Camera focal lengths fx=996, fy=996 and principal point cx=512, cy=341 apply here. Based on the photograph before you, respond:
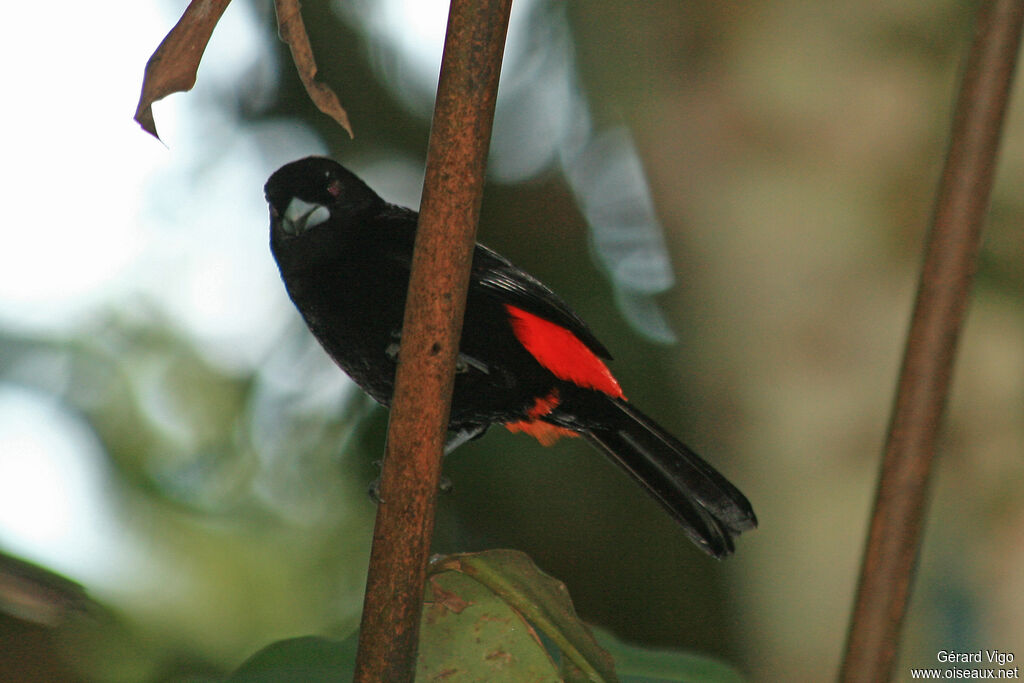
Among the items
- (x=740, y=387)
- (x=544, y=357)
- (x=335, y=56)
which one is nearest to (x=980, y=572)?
(x=740, y=387)

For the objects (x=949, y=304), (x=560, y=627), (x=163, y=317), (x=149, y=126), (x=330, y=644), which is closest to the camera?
(x=949, y=304)

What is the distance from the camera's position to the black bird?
234 centimetres

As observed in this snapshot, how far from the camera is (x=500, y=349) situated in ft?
7.77

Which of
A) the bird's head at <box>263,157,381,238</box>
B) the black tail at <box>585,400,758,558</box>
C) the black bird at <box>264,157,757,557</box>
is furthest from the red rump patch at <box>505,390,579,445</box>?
the bird's head at <box>263,157,381,238</box>

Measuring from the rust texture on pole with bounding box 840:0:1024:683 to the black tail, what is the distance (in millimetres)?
1015

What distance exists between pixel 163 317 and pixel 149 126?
13.5ft

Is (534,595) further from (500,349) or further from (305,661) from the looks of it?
(500,349)

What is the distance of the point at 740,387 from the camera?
11.5 feet

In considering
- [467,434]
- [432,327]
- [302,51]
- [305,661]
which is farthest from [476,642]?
[467,434]

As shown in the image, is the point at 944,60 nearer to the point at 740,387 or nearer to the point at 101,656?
the point at 740,387

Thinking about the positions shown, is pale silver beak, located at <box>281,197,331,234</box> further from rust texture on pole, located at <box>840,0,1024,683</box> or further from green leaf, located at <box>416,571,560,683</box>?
rust texture on pole, located at <box>840,0,1024,683</box>

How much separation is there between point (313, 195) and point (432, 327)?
159cm

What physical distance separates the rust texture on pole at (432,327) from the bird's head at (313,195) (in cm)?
145

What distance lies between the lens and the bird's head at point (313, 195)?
8.50 ft
